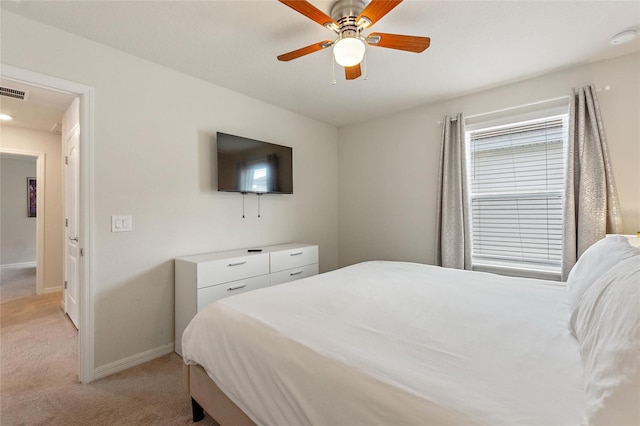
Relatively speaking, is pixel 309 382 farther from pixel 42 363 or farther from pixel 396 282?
pixel 42 363

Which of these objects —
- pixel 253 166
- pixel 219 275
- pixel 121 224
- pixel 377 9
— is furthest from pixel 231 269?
pixel 377 9

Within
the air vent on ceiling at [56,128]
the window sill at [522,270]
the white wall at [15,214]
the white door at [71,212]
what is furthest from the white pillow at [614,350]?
the white wall at [15,214]

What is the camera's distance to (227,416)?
1345 mm

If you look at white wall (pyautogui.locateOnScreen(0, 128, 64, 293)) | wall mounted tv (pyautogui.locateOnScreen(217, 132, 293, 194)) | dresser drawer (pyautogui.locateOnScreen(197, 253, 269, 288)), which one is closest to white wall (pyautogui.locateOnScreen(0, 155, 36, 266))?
white wall (pyautogui.locateOnScreen(0, 128, 64, 293))

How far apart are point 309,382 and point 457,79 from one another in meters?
2.94

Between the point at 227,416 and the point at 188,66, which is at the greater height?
the point at 188,66

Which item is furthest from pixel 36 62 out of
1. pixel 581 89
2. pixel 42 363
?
pixel 581 89

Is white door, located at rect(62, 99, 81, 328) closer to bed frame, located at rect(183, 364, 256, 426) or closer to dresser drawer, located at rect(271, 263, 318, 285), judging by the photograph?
dresser drawer, located at rect(271, 263, 318, 285)

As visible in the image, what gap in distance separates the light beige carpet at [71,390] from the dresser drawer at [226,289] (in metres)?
0.55

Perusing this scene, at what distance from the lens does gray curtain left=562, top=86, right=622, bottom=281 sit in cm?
235

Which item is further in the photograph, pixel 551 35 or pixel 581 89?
pixel 581 89

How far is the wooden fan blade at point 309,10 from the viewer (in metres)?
1.43

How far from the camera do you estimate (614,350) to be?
2.30 feet

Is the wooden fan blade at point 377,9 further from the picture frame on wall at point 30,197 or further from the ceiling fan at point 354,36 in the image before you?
the picture frame on wall at point 30,197
